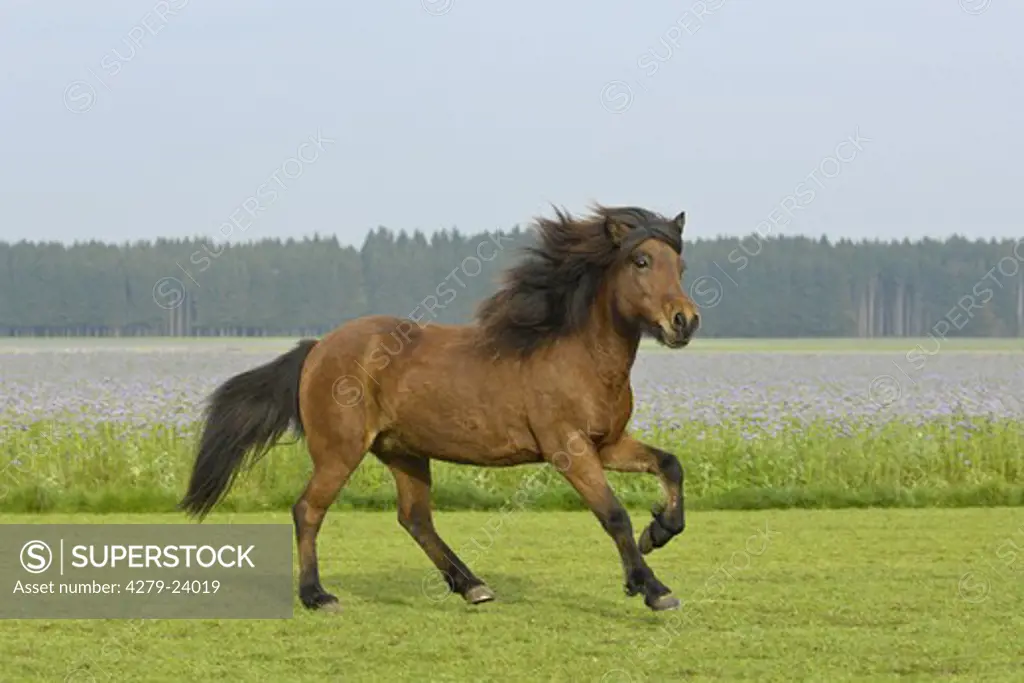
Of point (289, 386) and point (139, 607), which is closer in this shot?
point (139, 607)

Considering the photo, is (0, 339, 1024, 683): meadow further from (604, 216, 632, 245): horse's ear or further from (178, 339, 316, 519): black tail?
(604, 216, 632, 245): horse's ear

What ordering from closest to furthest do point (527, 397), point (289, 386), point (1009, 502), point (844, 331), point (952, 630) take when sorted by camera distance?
point (952, 630) < point (527, 397) < point (289, 386) < point (1009, 502) < point (844, 331)

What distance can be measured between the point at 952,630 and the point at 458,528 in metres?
5.63

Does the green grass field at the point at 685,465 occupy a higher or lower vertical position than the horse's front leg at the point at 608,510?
lower

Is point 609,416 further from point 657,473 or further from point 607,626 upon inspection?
point 607,626

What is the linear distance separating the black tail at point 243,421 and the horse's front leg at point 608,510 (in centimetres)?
200

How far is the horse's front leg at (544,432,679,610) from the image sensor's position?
7586 mm

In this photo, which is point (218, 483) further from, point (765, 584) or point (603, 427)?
point (765, 584)

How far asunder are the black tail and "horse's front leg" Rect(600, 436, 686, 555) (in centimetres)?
212

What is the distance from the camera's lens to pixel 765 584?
898 centimetres

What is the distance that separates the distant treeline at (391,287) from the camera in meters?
92.1

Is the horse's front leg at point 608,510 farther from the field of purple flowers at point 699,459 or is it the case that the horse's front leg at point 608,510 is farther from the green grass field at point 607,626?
the field of purple flowers at point 699,459

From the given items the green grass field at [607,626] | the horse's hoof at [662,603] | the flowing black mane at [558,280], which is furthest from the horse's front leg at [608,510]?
the flowing black mane at [558,280]

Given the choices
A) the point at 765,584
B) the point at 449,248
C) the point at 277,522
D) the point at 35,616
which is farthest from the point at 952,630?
→ the point at 449,248
